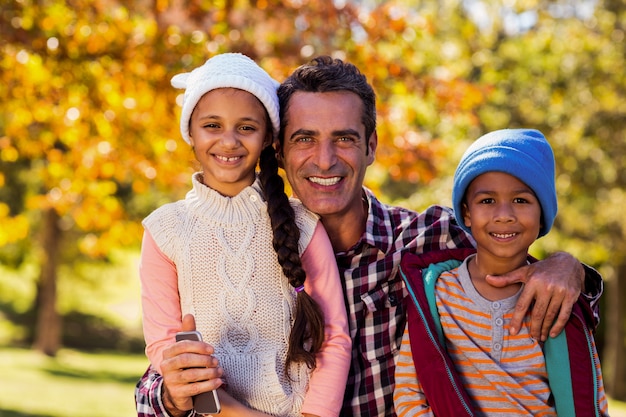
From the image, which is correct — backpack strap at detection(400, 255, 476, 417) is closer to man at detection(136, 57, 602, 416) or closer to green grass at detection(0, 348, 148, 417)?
man at detection(136, 57, 602, 416)

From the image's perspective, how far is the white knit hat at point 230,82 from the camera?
9.31 ft

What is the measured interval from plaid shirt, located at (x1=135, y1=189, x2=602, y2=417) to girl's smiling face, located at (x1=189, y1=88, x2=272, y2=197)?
24.2 inches

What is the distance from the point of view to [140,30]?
6.53 meters

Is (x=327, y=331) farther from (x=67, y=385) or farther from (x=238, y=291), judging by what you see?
(x=67, y=385)

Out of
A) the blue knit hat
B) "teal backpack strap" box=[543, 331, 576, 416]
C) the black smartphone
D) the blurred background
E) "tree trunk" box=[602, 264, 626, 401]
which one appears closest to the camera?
Result: the black smartphone

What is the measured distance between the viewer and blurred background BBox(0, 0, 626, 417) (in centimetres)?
629

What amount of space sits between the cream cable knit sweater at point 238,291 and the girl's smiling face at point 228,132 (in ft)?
0.37

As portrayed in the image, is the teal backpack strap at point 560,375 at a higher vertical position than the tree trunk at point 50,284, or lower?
lower

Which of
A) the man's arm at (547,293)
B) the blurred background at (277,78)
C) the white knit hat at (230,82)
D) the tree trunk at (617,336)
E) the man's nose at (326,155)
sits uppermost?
the blurred background at (277,78)

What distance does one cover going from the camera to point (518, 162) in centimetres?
273

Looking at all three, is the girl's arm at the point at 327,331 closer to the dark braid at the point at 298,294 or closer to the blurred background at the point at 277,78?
the dark braid at the point at 298,294

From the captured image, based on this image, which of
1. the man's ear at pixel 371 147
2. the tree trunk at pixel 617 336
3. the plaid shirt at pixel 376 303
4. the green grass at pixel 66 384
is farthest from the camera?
the tree trunk at pixel 617 336

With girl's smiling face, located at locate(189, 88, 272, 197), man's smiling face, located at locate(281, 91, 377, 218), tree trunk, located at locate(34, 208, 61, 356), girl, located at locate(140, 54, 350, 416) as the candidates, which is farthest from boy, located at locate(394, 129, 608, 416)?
tree trunk, located at locate(34, 208, 61, 356)

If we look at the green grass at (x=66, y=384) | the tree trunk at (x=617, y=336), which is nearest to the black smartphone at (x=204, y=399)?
the green grass at (x=66, y=384)
